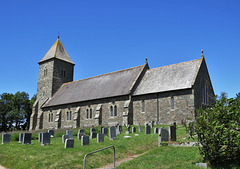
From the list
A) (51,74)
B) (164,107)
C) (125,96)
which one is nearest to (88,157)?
(164,107)

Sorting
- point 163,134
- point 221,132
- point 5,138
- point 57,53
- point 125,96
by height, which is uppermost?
point 57,53

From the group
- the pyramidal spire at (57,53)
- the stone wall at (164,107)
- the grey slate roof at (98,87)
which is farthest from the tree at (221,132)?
the pyramidal spire at (57,53)

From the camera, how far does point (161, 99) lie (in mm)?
29391

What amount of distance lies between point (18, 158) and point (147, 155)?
6927 millimetres

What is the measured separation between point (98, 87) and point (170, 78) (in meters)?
12.5

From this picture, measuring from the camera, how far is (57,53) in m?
47.2

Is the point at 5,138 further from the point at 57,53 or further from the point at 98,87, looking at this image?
the point at 57,53

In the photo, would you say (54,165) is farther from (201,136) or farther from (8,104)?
(8,104)

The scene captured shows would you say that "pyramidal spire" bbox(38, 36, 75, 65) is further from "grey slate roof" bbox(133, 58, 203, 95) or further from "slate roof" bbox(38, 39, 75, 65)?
"grey slate roof" bbox(133, 58, 203, 95)

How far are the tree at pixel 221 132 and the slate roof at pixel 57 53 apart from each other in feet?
133

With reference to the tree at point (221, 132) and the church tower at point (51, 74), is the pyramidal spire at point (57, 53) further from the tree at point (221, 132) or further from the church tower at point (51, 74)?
the tree at point (221, 132)

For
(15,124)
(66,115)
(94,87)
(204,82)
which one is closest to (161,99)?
(204,82)

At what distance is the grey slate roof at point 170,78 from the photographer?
92.8 ft

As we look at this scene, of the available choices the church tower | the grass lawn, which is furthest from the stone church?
the grass lawn
